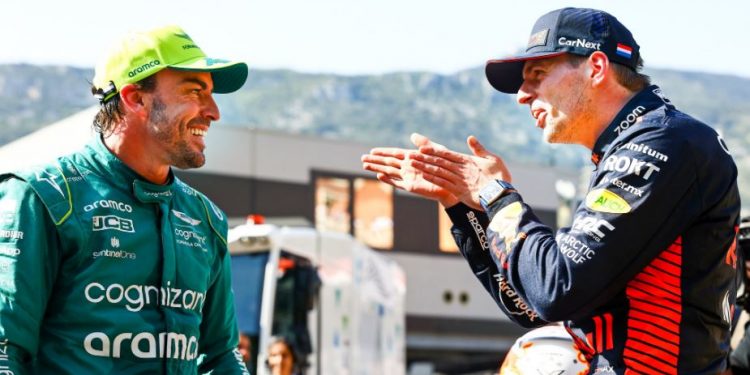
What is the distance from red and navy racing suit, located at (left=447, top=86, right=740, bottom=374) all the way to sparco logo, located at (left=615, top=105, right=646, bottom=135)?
34 millimetres

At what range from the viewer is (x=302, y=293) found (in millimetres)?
14508

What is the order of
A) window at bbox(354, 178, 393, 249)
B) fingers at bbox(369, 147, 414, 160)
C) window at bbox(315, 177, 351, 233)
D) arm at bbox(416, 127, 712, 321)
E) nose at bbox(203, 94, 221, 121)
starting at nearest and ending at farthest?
arm at bbox(416, 127, 712, 321), fingers at bbox(369, 147, 414, 160), nose at bbox(203, 94, 221, 121), window at bbox(315, 177, 351, 233), window at bbox(354, 178, 393, 249)

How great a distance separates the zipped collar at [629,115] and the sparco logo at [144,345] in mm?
1585

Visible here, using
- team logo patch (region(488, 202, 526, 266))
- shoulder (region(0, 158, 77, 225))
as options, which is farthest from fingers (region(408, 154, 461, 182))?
shoulder (region(0, 158, 77, 225))

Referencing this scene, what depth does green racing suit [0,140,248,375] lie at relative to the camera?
4.10m

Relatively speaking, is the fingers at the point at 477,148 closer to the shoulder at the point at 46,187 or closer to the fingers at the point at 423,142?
the fingers at the point at 423,142

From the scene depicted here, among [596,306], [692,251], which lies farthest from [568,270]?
[692,251]

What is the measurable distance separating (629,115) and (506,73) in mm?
556

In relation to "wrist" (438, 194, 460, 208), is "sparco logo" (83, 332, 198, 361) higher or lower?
lower

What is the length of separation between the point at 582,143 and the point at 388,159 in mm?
650

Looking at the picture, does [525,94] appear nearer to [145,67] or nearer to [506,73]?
[506,73]

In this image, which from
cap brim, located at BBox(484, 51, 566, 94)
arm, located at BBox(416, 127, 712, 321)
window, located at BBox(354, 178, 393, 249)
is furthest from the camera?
window, located at BBox(354, 178, 393, 249)

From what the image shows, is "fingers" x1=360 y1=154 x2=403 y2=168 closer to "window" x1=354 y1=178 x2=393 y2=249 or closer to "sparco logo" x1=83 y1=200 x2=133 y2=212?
"sparco logo" x1=83 y1=200 x2=133 y2=212

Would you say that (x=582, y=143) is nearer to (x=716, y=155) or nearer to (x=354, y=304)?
(x=716, y=155)
